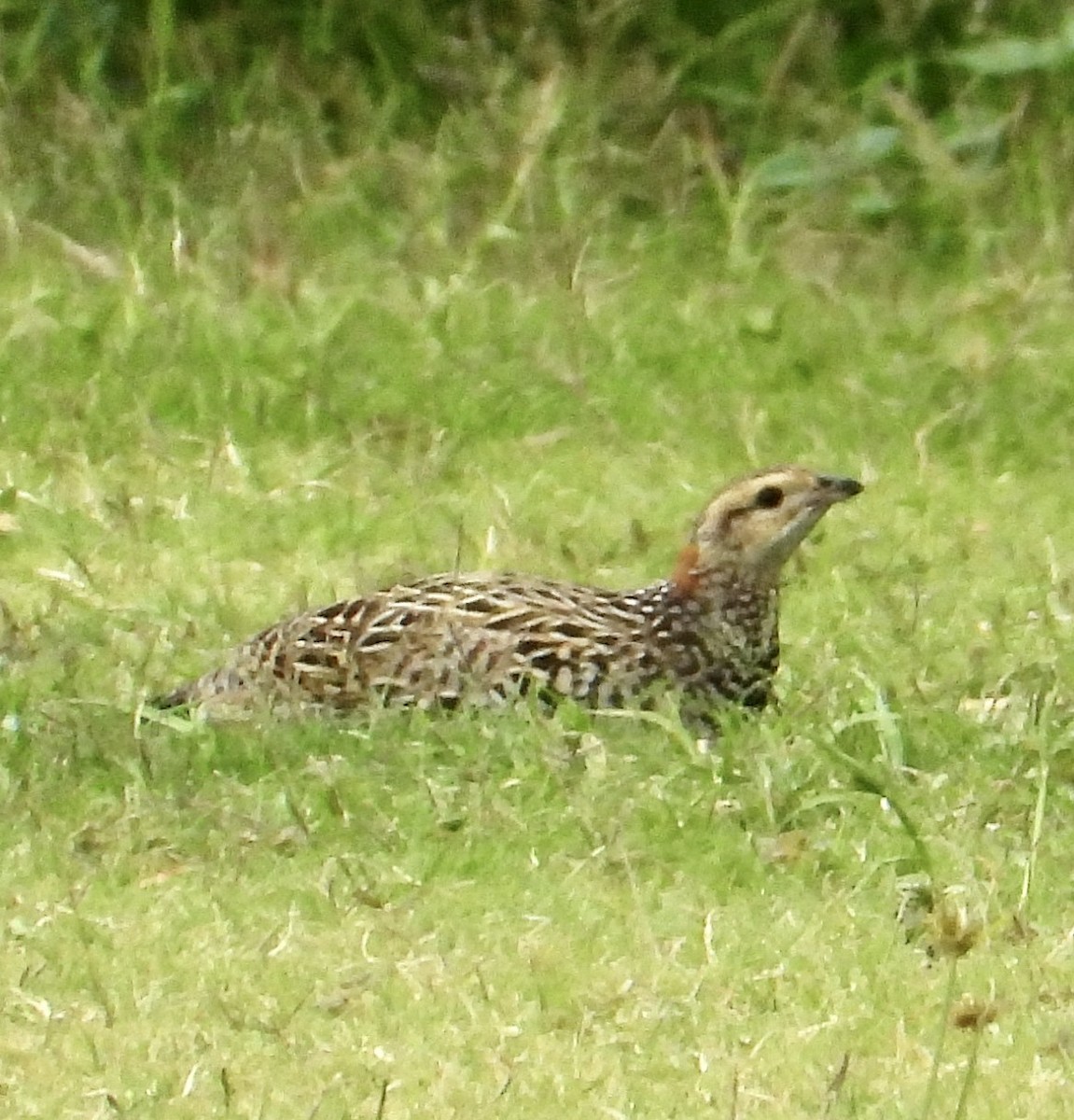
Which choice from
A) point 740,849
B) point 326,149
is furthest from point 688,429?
point 740,849

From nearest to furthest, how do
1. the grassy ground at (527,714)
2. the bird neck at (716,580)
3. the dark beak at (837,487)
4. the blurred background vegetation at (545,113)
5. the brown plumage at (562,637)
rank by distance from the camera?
1. the grassy ground at (527,714)
2. the brown plumage at (562,637)
3. the bird neck at (716,580)
4. the dark beak at (837,487)
5. the blurred background vegetation at (545,113)

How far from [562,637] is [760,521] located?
59 cm

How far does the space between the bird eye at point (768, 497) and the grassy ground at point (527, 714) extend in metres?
0.38

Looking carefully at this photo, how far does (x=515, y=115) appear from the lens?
444 inches

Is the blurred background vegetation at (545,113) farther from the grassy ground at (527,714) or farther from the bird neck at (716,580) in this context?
the bird neck at (716,580)

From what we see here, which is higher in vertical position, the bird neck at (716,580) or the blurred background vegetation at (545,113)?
the bird neck at (716,580)

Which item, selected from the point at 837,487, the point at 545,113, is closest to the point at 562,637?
the point at 837,487

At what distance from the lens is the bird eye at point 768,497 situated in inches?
296

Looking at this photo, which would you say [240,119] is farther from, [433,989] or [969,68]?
[433,989]

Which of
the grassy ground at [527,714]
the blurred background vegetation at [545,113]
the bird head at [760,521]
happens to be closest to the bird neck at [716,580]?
the bird head at [760,521]

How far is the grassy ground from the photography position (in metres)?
5.48

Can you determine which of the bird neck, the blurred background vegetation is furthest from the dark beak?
the blurred background vegetation

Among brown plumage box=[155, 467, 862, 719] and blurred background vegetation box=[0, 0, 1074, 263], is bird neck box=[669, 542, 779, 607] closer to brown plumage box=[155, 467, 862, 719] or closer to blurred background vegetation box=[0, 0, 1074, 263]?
brown plumage box=[155, 467, 862, 719]

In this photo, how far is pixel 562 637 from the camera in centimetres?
720
